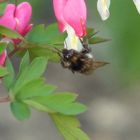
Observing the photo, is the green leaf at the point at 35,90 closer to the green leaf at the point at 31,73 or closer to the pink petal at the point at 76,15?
the green leaf at the point at 31,73

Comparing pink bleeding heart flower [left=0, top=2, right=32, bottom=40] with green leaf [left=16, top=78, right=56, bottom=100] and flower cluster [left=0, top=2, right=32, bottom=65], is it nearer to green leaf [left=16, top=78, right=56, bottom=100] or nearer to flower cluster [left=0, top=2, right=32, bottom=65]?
flower cluster [left=0, top=2, right=32, bottom=65]

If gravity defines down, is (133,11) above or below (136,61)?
above

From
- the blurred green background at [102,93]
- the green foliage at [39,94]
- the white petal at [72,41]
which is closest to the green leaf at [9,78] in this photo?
the green foliage at [39,94]

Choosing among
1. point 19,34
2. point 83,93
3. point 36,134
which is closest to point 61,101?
point 19,34

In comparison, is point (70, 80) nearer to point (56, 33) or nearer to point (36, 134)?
point (36, 134)

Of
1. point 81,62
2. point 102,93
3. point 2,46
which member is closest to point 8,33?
point 2,46

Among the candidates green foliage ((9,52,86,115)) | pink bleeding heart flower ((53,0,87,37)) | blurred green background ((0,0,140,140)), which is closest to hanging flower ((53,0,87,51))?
pink bleeding heart flower ((53,0,87,37))
